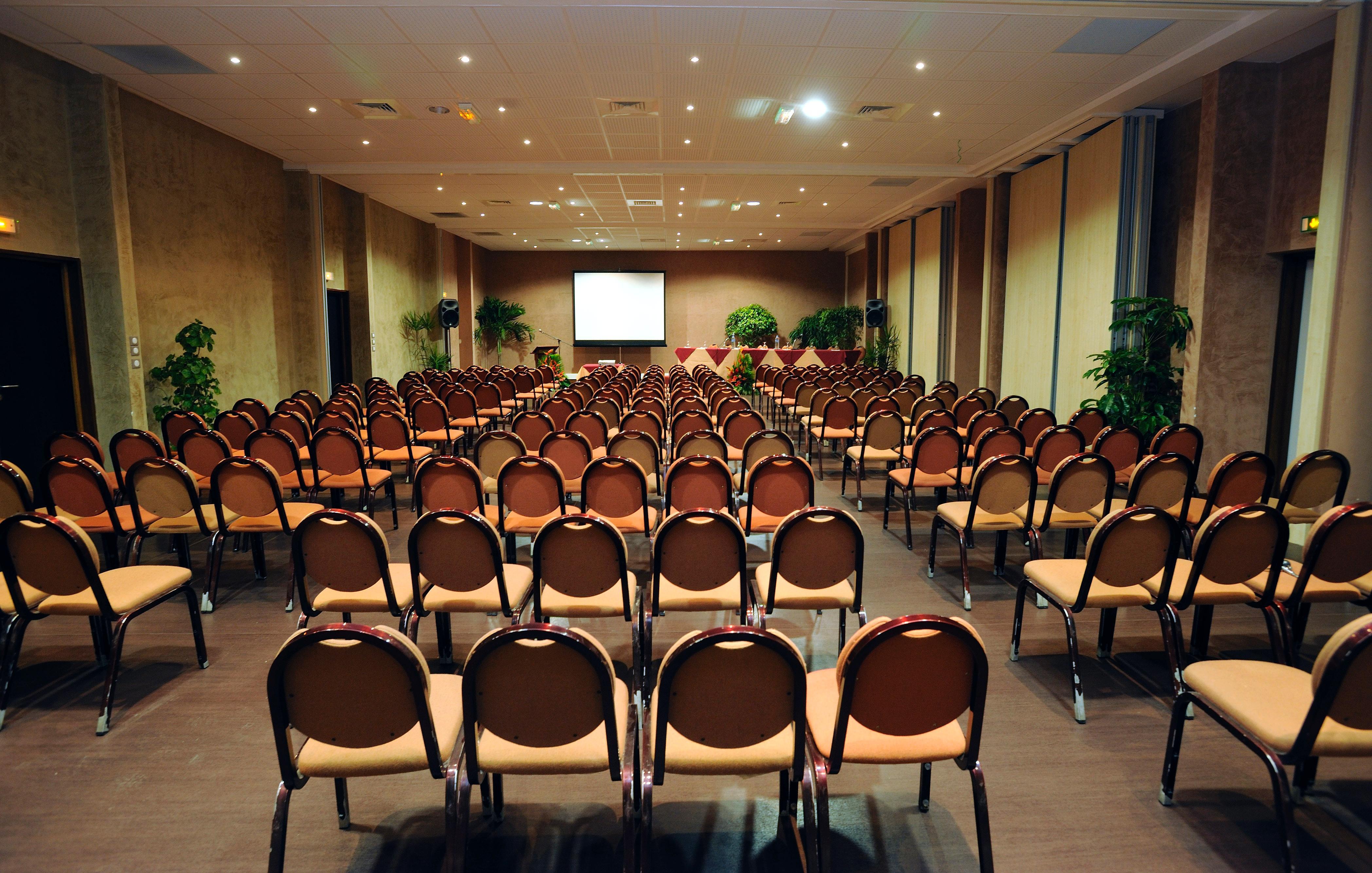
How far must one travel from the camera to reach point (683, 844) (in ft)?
8.48

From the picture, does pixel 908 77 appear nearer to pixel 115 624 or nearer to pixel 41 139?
pixel 115 624

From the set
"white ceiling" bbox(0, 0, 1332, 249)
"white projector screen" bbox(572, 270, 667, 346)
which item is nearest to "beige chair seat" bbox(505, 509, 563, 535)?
"white ceiling" bbox(0, 0, 1332, 249)

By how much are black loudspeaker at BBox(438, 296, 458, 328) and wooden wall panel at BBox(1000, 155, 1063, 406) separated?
12886mm

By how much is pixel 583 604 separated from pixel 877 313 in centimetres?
1820

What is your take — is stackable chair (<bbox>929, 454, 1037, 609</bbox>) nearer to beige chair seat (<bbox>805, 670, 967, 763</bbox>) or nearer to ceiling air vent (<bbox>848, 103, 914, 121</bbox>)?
beige chair seat (<bbox>805, 670, 967, 763</bbox>)

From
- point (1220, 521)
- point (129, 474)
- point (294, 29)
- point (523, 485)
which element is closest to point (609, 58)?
point (294, 29)

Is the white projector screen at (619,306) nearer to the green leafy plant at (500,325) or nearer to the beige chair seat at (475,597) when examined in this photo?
the green leafy plant at (500,325)

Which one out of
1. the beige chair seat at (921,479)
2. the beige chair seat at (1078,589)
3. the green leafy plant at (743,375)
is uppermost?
the green leafy plant at (743,375)

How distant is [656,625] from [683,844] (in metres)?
1.96

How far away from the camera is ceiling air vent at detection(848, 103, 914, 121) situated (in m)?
9.02

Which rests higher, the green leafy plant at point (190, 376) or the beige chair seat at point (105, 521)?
the green leafy plant at point (190, 376)

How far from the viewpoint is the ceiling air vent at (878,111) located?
9.02m

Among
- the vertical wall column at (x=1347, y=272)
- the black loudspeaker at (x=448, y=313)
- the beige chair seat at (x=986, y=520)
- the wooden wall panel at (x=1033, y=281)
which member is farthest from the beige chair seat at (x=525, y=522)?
the black loudspeaker at (x=448, y=313)

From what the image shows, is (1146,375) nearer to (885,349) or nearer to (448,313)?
(885,349)
